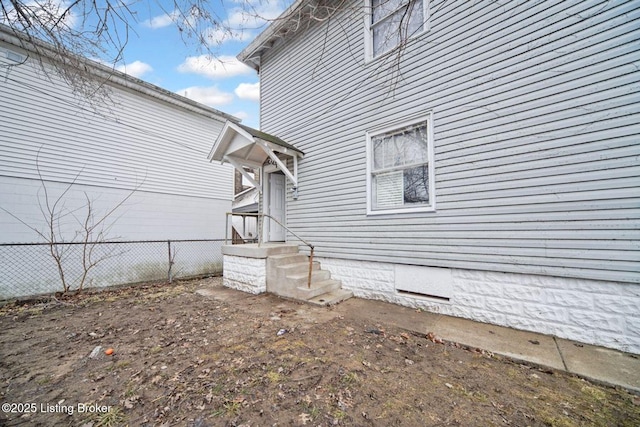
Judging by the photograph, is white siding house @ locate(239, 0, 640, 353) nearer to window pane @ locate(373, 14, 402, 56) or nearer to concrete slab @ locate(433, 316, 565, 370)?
window pane @ locate(373, 14, 402, 56)

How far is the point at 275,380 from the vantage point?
8.04 ft

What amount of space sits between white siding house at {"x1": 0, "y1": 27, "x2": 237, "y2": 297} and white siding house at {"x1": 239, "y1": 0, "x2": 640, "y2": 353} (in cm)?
499

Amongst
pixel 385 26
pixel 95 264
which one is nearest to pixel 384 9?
pixel 385 26

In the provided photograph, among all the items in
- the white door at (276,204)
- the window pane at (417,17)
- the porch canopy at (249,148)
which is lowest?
the white door at (276,204)

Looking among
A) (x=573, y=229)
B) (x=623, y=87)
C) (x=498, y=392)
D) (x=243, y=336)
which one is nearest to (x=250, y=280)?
(x=243, y=336)

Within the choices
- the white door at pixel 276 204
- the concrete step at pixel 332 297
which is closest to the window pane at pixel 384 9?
the white door at pixel 276 204

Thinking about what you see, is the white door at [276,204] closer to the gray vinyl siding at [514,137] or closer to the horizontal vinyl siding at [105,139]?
the gray vinyl siding at [514,137]

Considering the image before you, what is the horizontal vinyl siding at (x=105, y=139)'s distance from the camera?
6289mm

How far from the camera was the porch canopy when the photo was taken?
5.71m

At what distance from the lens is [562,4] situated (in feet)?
10.9

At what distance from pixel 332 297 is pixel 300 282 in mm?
713

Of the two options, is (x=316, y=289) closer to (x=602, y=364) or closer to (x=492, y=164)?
(x=492, y=164)

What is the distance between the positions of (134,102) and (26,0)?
22.9 ft

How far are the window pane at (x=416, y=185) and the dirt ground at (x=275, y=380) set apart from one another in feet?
7.64
